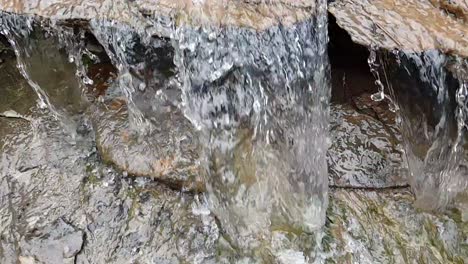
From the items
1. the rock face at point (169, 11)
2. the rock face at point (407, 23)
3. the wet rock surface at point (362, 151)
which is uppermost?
the rock face at point (169, 11)

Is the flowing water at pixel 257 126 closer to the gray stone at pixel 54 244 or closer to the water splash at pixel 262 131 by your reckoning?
the water splash at pixel 262 131

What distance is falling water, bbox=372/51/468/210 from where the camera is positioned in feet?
7.61

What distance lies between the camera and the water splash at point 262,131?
2.28 metres

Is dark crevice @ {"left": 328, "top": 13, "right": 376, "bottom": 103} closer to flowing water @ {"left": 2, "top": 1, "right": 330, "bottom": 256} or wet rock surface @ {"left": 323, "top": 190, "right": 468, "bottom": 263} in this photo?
flowing water @ {"left": 2, "top": 1, "right": 330, "bottom": 256}

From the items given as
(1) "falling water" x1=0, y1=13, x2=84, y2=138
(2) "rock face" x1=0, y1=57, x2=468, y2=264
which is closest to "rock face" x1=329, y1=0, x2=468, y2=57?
(2) "rock face" x1=0, y1=57, x2=468, y2=264

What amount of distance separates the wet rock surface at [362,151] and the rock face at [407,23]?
53 cm

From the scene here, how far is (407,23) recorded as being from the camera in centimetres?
214

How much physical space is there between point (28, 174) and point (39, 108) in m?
0.39

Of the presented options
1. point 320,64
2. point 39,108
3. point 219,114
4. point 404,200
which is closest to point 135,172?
point 219,114

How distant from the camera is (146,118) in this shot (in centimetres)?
268

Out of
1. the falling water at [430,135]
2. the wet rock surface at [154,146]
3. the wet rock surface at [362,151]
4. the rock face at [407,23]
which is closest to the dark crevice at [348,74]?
the wet rock surface at [362,151]

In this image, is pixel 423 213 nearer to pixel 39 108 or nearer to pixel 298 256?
pixel 298 256

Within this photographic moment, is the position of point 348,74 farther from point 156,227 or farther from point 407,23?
point 156,227

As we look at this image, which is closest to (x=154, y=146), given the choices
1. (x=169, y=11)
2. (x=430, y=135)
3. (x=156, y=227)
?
Result: (x=156, y=227)
